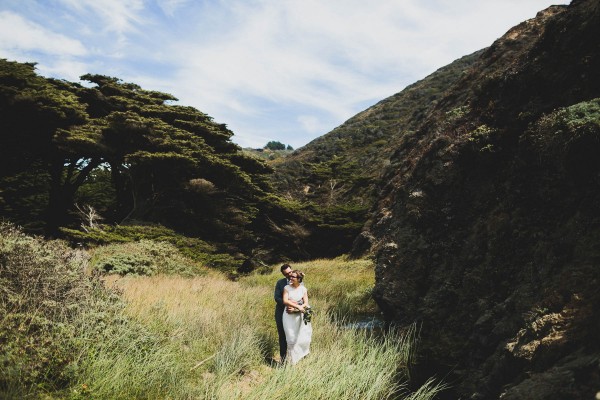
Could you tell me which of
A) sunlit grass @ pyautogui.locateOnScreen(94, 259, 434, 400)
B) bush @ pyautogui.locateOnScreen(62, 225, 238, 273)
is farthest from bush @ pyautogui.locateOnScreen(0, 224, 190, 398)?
bush @ pyautogui.locateOnScreen(62, 225, 238, 273)

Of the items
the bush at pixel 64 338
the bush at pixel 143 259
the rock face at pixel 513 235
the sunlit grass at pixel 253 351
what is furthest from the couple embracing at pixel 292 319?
the bush at pixel 143 259

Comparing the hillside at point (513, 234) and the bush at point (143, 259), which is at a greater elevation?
the hillside at point (513, 234)

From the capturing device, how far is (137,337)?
17.8 feet

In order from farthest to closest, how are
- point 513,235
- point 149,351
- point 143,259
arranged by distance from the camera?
point 143,259, point 149,351, point 513,235

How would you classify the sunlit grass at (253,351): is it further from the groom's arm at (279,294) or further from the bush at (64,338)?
the groom's arm at (279,294)

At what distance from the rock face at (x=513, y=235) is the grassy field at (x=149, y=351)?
2.78 feet

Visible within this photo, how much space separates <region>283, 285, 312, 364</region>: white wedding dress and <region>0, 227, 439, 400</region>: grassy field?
269mm

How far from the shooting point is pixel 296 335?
630 cm

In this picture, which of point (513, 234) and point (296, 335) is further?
point (296, 335)

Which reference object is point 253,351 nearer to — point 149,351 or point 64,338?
point 149,351

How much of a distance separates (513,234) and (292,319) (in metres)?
3.58

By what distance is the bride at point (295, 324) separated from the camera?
20.4 feet

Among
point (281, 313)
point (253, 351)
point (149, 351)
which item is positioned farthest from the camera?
point (281, 313)

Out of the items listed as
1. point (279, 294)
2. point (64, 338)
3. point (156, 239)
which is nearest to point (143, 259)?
point (156, 239)
